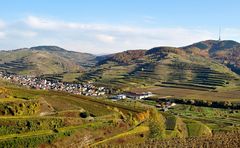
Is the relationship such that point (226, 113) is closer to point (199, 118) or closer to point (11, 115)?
point (199, 118)

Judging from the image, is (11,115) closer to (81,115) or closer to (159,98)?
(81,115)

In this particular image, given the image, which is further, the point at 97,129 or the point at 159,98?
the point at 159,98

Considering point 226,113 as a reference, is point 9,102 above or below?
above

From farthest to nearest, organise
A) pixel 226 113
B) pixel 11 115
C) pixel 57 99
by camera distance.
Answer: pixel 226 113
pixel 57 99
pixel 11 115

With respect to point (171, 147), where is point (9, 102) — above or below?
above

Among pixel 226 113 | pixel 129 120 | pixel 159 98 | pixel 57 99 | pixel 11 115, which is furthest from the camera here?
pixel 159 98

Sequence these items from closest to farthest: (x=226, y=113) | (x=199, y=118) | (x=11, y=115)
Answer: (x=11, y=115), (x=199, y=118), (x=226, y=113)

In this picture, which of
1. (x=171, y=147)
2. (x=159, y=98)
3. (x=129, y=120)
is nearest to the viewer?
(x=171, y=147)

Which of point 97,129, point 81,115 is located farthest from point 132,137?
point 81,115

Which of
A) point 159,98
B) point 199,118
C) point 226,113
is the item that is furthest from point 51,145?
point 159,98
